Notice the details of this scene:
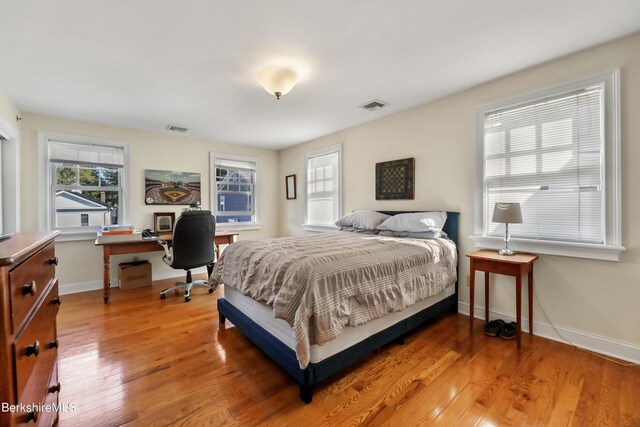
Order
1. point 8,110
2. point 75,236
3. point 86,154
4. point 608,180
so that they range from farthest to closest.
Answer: point 86,154
point 75,236
point 8,110
point 608,180

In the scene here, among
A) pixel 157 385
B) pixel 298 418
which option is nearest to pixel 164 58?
pixel 157 385

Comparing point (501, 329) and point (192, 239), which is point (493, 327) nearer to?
point (501, 329)

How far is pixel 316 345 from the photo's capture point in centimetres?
164

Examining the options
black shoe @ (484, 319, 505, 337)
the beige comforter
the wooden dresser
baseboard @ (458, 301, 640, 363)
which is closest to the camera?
the wooden dresser

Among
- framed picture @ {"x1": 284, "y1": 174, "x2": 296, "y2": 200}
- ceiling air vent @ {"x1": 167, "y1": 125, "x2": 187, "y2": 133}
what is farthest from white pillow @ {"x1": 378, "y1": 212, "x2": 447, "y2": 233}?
ceiling air vent @ {"x1": 167, "y1": 125, "x2": 187, "y2": 133}

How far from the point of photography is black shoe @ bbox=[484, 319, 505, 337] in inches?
96.0

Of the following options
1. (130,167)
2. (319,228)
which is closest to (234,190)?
(130,167)

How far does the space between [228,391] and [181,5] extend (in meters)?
2.37

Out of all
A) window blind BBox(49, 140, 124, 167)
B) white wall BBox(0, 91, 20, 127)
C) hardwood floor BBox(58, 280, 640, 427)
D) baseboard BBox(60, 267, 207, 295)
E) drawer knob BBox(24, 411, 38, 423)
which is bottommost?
hardwood floor BBox(58, 280, 640, 427)

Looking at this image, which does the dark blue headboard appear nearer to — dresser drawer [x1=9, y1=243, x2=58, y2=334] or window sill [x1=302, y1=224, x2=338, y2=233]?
window sill [x1=302, y1=224, x2=338, y2=233]

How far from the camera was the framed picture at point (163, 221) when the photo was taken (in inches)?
169

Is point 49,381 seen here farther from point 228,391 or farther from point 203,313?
point 203,313

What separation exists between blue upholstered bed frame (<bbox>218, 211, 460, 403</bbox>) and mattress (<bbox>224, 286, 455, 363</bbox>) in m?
0.03

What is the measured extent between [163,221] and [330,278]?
143 inches
